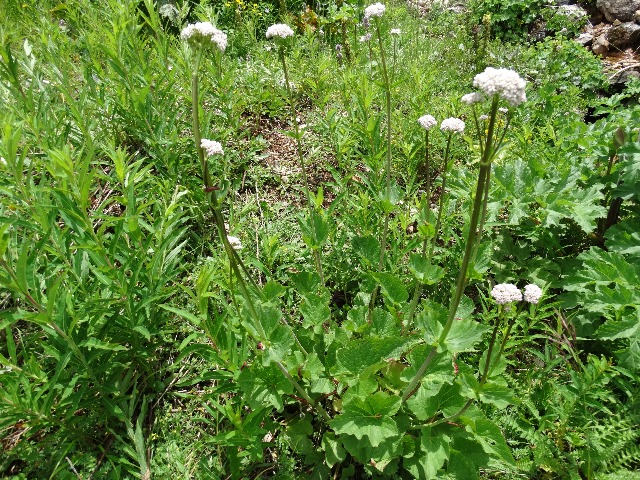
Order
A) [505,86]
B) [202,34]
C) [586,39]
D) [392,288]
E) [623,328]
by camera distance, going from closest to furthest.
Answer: [505,86]
[202,34]
[623,328]
[392,288]
[586,39]

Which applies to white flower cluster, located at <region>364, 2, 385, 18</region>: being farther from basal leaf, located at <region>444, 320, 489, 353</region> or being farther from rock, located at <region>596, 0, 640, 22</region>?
rock, located at <region>596, 0, 640, 22</region>

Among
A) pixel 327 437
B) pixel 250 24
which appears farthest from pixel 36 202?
pixel 250 24

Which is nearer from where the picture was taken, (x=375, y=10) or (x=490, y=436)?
(x=490, y=436)

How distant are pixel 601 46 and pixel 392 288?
5494 millimetres

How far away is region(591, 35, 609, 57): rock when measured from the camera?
18.0 ft

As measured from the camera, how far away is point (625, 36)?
5.38 m

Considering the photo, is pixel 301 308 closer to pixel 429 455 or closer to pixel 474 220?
pixel 429 455

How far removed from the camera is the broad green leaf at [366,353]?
172cm

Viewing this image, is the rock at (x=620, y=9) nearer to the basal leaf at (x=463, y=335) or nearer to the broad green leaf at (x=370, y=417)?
the basal leaf at (x=463, y=335)

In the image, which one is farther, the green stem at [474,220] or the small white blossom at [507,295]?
the small white blossom at [507,295]

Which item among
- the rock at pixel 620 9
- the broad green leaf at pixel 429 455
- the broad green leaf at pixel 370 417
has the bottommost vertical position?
the broad green leaf at pixel 429 455

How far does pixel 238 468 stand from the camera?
187 cm

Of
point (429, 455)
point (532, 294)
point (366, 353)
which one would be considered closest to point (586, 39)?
point (532, 294)

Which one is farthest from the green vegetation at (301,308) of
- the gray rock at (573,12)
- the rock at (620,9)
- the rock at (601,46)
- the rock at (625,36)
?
the rock at (620,9)
